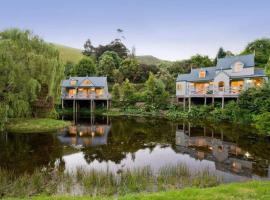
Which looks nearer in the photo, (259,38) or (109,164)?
(109,164)

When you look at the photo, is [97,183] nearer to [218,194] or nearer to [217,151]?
[218,194]

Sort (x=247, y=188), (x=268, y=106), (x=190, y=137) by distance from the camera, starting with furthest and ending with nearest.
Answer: (x=268, y=106), (x=190, y=137), (x=247, y=188)

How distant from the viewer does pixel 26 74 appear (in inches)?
898

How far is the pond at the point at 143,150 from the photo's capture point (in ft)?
41.9

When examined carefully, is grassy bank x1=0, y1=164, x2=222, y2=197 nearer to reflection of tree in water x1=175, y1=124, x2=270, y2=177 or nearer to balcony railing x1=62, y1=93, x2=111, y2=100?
reflection of tree in water x1=175, y1=124, x2=270, y2=177

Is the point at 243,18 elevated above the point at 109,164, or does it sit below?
above

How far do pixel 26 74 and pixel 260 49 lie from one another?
155 ft

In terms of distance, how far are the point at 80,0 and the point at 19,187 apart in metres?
21.3

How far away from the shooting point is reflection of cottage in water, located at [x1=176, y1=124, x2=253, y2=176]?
41.9 ft

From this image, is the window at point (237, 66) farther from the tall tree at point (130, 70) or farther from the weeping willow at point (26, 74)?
the tall tree at point (130, 70)

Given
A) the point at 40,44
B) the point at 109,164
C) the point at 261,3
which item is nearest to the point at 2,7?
the point at 40,44

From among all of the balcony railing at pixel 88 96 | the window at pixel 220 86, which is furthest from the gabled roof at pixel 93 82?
the window at pixel 220 86

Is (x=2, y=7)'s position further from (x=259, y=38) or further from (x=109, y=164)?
(x=259, y=38)

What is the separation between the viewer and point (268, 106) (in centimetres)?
2500
